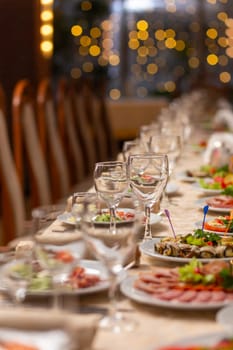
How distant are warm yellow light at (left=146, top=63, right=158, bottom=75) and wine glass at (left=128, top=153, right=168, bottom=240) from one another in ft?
34.8

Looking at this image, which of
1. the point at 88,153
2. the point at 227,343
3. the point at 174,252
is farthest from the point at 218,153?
the point at 88,153

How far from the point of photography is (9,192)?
13.6ft

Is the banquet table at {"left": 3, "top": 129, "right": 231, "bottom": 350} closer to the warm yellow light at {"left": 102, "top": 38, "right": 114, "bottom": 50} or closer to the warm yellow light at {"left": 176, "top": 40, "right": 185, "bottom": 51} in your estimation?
the warm yellow light at {"left": 102, "top": 38, "right": 114, "bottom": 50}

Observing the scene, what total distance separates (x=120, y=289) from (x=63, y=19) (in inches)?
408

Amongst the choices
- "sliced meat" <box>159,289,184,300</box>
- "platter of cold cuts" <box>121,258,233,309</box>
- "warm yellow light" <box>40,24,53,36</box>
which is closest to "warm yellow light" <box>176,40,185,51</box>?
"warm yellow light" <box>40,24,53,36</box>

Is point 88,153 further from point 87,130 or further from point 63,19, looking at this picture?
point 63,19

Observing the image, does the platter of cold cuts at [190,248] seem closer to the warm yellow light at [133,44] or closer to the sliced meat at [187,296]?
the sliced meat at [187,296]

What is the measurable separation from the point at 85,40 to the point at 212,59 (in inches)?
88.0

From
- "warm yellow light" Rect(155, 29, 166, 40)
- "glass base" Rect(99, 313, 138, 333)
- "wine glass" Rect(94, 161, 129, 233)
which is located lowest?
"glass base" Rect(99, 313, 138, 333)

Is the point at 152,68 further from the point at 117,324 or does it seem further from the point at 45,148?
the point at 117,324

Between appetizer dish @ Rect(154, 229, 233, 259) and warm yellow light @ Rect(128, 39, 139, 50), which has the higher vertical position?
warm yellow light @ Rect(128, 39, 139, 50)

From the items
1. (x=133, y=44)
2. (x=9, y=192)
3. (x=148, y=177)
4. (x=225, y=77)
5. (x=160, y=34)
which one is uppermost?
(x=160, y=34)

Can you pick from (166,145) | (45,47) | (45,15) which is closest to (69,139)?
(45,47)

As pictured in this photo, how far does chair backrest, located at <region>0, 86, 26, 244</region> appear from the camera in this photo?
162 inches
